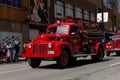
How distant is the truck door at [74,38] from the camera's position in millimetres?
19844

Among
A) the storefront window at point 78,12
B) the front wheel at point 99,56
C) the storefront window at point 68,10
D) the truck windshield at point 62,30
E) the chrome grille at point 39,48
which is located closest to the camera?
the chrome grille at point 39,48

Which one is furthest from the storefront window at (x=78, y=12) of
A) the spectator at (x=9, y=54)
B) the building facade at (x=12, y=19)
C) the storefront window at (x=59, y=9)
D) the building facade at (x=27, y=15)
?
the spectator at (x=9, y=54)

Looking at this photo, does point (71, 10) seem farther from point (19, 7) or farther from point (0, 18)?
point (0, 18)

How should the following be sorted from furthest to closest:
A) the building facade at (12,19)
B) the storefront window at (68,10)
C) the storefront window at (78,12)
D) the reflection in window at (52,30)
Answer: the storefront window at (78,12), the storefront window at (68,10), the building facade at (12,19), the reflection in window at (52,30)

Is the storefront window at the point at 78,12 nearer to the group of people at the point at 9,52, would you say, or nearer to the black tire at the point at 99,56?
the group of people at the point at 9,52

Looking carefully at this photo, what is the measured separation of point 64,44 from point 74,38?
1920mm

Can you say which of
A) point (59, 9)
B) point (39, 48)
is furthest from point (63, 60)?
point (59, 9)

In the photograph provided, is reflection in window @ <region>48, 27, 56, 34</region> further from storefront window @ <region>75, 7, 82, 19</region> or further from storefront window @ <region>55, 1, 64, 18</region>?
storefront window @ <region>75, 7, 82, 19</region>

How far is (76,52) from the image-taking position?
2039 centimetres

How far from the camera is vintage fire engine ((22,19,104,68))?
712 inches

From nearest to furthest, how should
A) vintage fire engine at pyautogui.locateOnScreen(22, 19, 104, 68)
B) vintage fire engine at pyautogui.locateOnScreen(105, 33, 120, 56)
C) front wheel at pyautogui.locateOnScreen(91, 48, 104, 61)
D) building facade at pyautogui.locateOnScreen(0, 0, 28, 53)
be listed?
vintage fire engine at pyautogui.locateOnScreen(22, 19, 104, 68), front wheel at pyautogui.locateOnScreen(91, 48, 104, 61), vintage fire engine at pyautogui.locateOnScreen(105, 33, 120, 56), building facade at pyautogui.locateOnScreen(0, 0, 28, 53)

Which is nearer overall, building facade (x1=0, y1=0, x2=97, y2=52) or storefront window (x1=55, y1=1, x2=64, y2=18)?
building facade (x1=0, y1=0, x2=97, y2=52)

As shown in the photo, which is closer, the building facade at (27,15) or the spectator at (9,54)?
the spectator at (9,54)

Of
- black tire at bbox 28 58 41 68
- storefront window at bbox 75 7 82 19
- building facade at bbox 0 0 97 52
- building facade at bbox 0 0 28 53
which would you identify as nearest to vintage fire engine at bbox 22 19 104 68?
black tire at bbox 28 58 41 68
